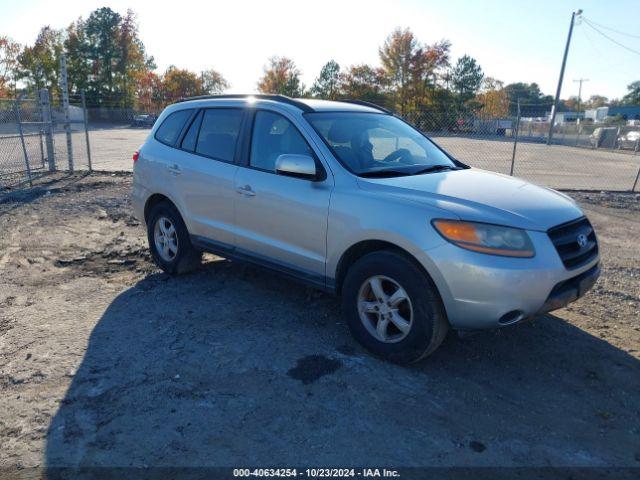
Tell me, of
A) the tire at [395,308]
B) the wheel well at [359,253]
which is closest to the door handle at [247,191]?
the wheel well at [359,253]

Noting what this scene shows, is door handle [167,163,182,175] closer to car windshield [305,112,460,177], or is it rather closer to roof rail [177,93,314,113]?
roof rail [177,93,314,113]

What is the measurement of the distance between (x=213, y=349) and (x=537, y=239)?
241 centimetres

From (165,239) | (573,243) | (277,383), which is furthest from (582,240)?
(165,239)

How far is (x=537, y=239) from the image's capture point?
330 centimetres

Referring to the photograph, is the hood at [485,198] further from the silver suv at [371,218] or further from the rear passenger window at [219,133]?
the rear passenger window at [219,133]

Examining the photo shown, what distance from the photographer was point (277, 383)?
3.45 metres

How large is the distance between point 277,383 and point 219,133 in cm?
253

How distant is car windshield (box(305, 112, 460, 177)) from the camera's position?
4094mm

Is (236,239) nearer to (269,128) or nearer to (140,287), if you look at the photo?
(269,128)

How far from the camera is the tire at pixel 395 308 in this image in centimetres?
340

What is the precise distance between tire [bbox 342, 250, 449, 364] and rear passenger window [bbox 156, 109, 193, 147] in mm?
2663

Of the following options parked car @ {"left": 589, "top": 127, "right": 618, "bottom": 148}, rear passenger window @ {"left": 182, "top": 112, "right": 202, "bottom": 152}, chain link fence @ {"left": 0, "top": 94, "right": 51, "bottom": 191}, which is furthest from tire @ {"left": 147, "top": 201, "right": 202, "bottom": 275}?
parked car @ {"left": 589, "top": 127, "right": 618, "bottom": 148}

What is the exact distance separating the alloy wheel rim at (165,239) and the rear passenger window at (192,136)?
82 centimetres

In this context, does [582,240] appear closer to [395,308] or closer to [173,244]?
[395,308]
